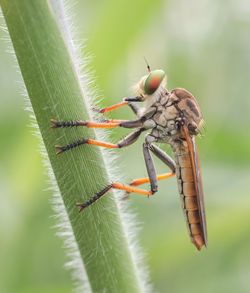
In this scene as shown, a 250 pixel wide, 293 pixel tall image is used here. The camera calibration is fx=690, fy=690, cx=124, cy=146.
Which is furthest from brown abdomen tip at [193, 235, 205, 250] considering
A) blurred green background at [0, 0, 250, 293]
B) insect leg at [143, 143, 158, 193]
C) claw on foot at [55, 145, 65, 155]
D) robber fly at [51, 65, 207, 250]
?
claw on foot at [55, 145, 65, 155]

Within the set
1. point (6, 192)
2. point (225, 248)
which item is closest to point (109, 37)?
point (6, 192)

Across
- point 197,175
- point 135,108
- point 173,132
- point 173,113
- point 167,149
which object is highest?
point 135,108

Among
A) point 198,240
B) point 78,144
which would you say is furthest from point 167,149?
point 78,144

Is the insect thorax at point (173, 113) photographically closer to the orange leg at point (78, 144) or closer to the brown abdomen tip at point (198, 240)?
the brown abdomen tip at point (198, 240)

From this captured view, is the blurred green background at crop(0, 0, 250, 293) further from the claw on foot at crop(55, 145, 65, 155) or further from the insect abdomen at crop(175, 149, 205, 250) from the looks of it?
the claw on foot at crop(55, 145, 65, 155)

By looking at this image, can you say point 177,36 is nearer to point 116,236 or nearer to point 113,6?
point 113,6

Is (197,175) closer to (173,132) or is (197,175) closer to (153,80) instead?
(173,132)

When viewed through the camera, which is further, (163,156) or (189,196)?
(163,156)
